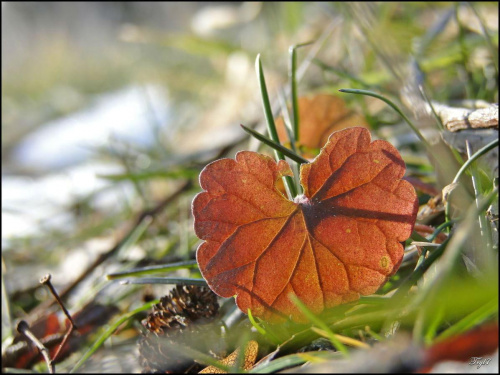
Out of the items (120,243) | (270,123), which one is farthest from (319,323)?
(120,243)

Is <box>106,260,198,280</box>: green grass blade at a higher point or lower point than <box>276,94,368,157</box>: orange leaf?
lower

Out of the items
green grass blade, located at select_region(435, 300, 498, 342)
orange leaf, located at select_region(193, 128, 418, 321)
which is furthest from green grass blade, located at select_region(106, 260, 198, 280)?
green grass blade, located at select_region(435, 300, 498, 342)

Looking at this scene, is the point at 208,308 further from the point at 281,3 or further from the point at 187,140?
the point at 187,140

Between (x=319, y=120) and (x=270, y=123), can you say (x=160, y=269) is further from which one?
(x=319, y=120)

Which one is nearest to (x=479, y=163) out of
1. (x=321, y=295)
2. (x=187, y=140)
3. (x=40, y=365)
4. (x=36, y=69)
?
(x=321, y=295)

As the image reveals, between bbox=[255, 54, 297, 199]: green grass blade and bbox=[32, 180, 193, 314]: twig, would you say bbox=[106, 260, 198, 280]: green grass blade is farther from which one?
bbox=[32, 180, 193, 314]: twig

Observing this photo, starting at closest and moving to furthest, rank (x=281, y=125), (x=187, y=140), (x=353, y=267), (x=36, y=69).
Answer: (x=353, y=267) < (x=281, y=125) < (x=187, y=140) < (x=36, y=69)
